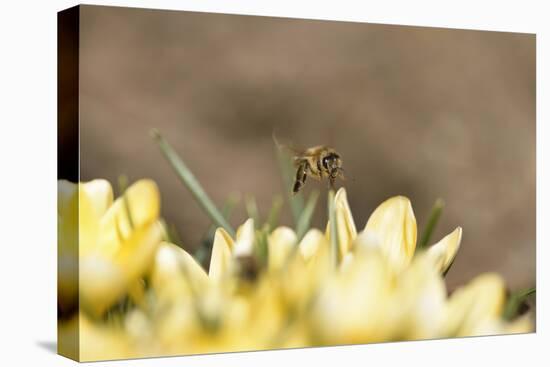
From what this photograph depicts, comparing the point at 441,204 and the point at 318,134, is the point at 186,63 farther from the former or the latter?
the point at 441,204

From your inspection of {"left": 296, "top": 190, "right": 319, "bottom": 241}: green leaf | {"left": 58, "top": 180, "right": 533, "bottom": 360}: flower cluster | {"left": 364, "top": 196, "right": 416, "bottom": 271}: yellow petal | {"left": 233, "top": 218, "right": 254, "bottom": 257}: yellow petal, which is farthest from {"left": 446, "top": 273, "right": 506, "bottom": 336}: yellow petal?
{"left": 233, "top": 218, "right": 254, "bottom": 257}: yellow petal

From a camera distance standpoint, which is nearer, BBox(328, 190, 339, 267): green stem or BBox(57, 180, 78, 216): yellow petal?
BBox(57, 180, 78, 216): yellow petal

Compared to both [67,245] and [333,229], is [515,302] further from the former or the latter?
[67,245]

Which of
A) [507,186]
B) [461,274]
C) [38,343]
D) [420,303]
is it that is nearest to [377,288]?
[420,303]

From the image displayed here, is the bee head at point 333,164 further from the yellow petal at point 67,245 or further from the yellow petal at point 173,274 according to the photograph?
the yellow petal at point 67,245

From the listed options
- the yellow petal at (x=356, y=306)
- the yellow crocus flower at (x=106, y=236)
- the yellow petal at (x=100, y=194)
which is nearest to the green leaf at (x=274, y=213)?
the yellow petal at (x=356, y=306)

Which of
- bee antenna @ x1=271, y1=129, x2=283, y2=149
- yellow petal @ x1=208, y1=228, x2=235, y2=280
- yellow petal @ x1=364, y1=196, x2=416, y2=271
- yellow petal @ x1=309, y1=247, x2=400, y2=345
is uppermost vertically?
bee antenna @ x1=271, y1=129, x2=283, y2=149

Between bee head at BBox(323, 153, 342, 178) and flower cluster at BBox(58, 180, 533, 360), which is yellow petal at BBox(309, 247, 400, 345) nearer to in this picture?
flower cluster at BBox(58, 180, 533, 360)
